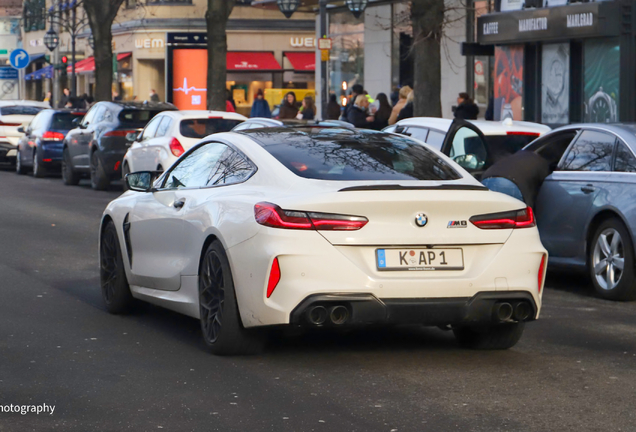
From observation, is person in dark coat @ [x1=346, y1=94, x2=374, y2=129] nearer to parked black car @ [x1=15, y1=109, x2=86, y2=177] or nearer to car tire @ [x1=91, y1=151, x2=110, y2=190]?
car tire @ [x1=91, y1=151, x2=110, y2=190]

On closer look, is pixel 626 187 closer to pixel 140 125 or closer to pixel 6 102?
pixel 140 125

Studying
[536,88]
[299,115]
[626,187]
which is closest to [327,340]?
[626,187]

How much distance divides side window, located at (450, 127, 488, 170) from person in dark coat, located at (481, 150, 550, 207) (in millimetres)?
2307

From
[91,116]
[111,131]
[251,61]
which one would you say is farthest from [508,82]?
[251,61]

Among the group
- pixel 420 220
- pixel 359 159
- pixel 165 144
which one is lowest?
pixel 420 220

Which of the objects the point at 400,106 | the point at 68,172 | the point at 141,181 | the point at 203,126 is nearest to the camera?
the point at 141,181

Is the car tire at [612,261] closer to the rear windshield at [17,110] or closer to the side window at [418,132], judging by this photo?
the side window at [418,132]

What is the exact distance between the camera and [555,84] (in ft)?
86.8

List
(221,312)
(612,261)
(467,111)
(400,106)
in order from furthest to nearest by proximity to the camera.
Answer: (400,106) < (467,111) < (612,261) < (221,312)

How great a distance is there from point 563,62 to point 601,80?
169cm

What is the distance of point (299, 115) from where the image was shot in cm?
3212

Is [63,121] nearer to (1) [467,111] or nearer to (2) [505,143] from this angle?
(1) [467,111]

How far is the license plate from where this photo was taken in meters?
6.79

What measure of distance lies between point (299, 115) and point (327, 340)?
80.2 feet
